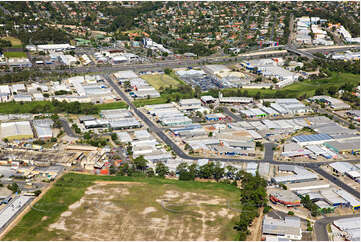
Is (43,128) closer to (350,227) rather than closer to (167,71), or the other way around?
(167,71)

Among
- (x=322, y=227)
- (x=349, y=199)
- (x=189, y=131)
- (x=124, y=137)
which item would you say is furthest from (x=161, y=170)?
(x=349, y=199)

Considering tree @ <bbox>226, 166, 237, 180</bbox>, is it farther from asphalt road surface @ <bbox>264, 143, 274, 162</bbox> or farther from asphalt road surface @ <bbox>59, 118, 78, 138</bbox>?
asphalt road surface @ <bbox>59, 118, 78, 138</bbox>

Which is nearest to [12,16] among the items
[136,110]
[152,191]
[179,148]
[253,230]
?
[136,110]

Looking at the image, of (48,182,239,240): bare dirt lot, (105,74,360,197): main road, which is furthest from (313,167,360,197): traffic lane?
(48,182,239,240): bare dirt lot

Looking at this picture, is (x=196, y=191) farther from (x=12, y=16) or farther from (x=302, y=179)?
(x=12, y=16)

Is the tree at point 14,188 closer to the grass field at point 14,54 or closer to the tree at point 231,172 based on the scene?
the tree at point 231,172

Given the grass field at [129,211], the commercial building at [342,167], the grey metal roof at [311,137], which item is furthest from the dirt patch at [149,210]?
the grey metal roof at [311,137]
